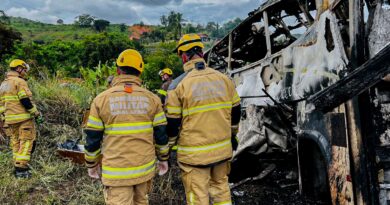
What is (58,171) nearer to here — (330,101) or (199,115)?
(199,115)

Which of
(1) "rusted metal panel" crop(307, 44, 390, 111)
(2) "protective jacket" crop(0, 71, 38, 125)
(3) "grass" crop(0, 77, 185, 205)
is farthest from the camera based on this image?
(2) "protective jacket" crop(0, 71, 38, 125)

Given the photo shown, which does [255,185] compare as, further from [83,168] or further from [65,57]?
[65,57]

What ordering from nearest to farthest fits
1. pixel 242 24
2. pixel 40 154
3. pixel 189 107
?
pixel 189 107
pixel 242 24
pixel 40 154

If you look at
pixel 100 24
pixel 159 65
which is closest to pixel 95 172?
pixel 159 65

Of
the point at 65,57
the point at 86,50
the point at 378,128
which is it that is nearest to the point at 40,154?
the point at 378,128

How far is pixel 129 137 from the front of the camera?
242cm

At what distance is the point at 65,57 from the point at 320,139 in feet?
111

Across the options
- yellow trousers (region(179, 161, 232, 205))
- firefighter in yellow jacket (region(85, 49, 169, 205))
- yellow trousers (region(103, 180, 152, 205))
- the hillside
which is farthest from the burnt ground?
the hillside

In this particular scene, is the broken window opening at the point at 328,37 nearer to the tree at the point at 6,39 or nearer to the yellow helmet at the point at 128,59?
the yellow helmet at the point at 128,59

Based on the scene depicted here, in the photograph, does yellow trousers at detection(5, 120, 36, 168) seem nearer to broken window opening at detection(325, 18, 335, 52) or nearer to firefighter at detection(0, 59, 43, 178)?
firefighter at detection(0, 59, 43, 178)

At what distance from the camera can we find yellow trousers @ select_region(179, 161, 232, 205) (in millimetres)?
2586

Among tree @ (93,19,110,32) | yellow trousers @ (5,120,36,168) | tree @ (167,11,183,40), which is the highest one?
tree @ (93,19,110,32)

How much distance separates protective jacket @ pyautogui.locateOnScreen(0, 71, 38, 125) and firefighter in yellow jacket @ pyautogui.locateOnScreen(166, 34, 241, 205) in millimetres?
2922

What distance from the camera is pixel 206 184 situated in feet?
8.63
